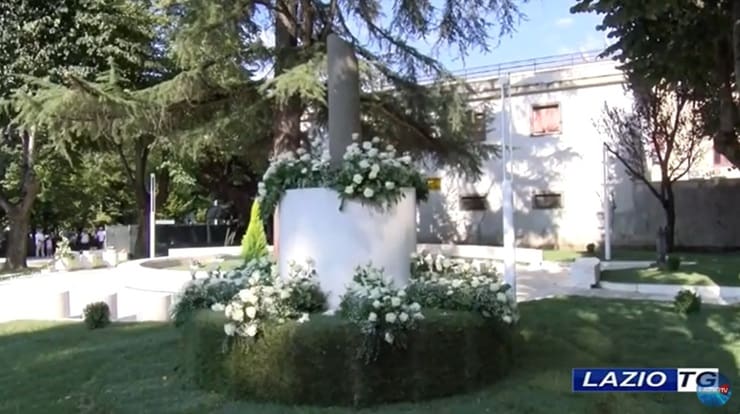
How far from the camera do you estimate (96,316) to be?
9.66 meters

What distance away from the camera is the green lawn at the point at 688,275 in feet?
44.3

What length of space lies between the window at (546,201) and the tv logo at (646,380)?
2305 cm

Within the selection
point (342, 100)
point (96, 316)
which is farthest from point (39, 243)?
point (342, 100)

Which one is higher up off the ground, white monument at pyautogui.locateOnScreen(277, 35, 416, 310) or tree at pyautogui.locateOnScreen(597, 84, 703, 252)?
tree at pyautogui.locateOnScreen(597, 84, 703, 252)

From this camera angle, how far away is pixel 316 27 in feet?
48.9

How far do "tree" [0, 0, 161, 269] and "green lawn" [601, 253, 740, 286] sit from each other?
15.6 meters

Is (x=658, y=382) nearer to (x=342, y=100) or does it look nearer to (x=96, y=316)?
(x=342, y=100)

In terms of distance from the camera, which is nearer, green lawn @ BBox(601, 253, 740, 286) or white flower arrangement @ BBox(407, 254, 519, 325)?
white flower arrangement @ BBox(407, 254, 519, 325)

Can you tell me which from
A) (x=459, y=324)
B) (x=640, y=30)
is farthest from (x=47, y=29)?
(x=459, y=324)

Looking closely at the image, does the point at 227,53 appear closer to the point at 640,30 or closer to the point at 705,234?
the point at 640,30

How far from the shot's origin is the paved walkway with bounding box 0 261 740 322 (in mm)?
11688

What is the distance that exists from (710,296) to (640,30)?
202 inches

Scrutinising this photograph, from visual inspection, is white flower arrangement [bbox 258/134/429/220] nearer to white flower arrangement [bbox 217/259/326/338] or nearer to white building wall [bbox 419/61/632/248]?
white flower arrangement [bbox 217/259/326/338]

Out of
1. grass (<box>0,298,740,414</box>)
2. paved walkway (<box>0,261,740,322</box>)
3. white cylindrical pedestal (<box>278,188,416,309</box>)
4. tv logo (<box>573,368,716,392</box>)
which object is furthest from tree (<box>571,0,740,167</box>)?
tv logo (<box>573,368,716,392</box>)
